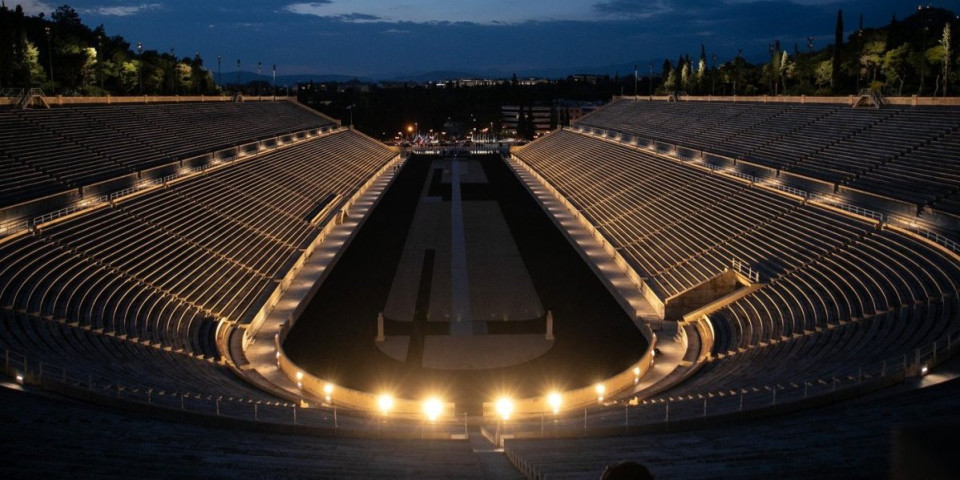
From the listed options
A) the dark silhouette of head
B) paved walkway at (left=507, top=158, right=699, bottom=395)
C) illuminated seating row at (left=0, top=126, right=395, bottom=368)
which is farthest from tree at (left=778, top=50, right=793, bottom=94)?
the dark silhouette of head

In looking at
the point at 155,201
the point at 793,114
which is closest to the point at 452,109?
the point at 793,114

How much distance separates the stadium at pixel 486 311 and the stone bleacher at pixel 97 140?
22 centimetres

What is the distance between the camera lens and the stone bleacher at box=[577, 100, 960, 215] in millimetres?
24703

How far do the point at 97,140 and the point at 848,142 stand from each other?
31834 mm

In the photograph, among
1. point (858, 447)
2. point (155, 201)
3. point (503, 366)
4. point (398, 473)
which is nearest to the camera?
point (858, 447)

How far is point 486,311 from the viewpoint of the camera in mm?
22891

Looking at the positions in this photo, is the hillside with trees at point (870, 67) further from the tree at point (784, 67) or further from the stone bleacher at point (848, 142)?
the stone bleacher at point (848, 142)

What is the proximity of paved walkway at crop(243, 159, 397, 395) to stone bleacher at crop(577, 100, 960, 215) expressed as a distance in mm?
18194

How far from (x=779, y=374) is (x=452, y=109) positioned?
121m

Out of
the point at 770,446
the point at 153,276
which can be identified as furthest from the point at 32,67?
the point at 770,446

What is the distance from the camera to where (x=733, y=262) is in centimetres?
2297

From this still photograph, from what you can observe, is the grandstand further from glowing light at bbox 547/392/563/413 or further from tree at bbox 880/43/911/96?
tree at bbox 880/43/911/96

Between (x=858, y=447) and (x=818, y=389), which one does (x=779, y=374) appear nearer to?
(x=818, y=389)

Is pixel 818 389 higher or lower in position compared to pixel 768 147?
lower
